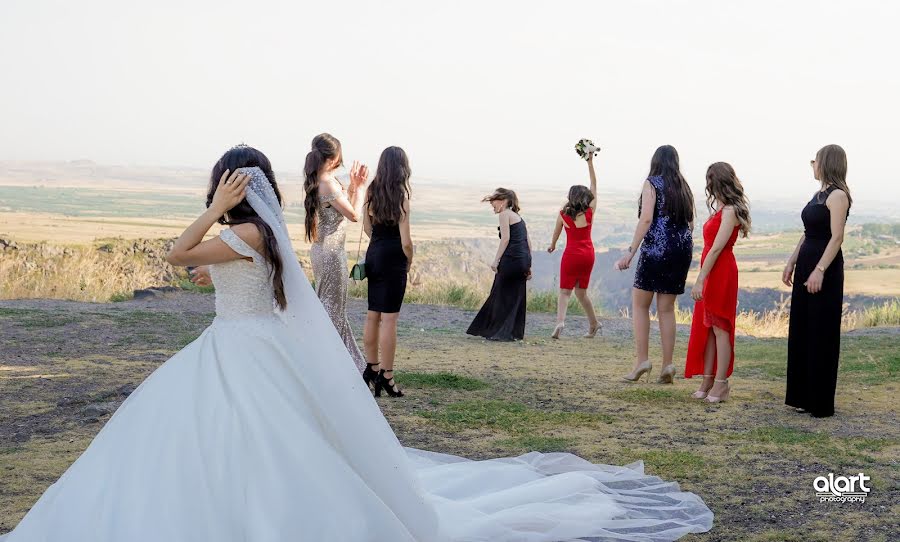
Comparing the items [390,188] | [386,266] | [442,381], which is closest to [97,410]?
[386,266]

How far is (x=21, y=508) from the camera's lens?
5.54 m

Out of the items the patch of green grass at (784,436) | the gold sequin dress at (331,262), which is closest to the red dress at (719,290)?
the patch of green grass at (784,436)

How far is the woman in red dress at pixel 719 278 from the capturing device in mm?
8539

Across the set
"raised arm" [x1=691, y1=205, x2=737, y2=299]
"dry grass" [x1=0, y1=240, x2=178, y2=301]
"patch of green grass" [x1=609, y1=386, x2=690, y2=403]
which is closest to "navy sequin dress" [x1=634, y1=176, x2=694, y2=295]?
"raised arm" [x1=691, y1=205, x2=737, y2=299]

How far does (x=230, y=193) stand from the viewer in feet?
15.3

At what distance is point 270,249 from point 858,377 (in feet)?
24.5

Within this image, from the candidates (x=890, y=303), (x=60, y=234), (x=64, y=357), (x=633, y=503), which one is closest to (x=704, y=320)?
(x=633, y=503)

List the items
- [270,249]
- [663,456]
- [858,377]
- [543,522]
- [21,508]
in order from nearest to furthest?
[270,249]
[543,522]
[21,508]
[663,456]
[858,377]

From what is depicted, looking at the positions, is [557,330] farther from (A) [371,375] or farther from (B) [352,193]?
(B) [352,193]

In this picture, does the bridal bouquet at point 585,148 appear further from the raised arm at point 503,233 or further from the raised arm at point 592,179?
the raised arm at point 503,233

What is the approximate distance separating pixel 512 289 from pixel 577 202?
4.66 ft

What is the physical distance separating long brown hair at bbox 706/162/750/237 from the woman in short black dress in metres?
2.57

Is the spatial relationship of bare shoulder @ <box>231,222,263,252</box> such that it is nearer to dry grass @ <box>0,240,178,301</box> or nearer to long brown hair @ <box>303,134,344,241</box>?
long brown hair @ <box>303,134,344,241</box>

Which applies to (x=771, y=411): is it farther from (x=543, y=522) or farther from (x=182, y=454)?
(x=182, y=454)
